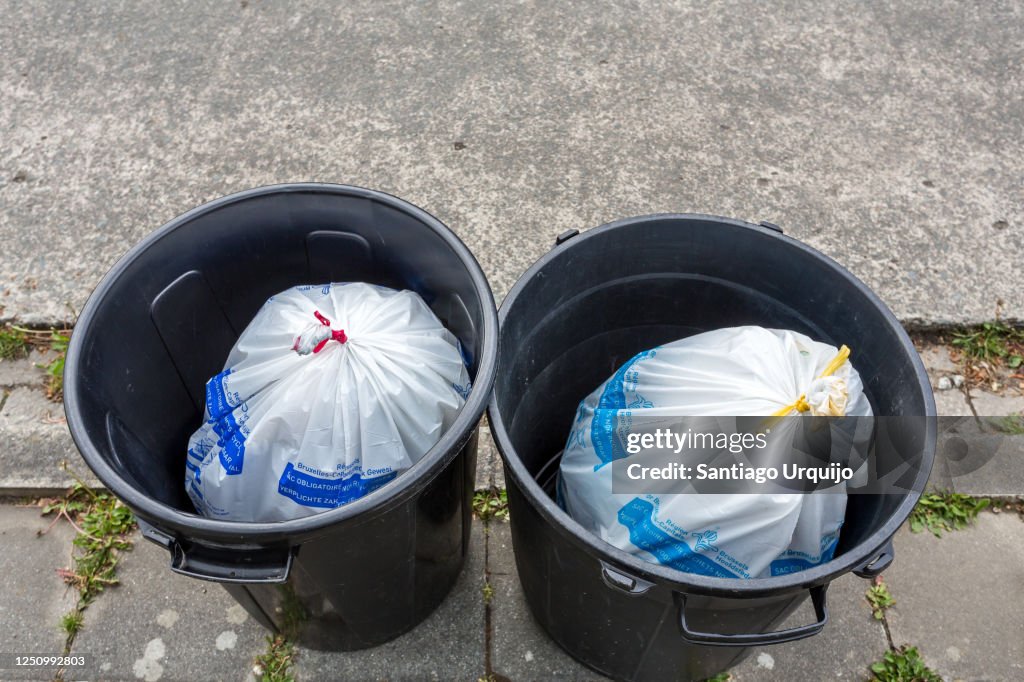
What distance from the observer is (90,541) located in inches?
67.4

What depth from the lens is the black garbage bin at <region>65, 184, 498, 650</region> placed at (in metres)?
1.05

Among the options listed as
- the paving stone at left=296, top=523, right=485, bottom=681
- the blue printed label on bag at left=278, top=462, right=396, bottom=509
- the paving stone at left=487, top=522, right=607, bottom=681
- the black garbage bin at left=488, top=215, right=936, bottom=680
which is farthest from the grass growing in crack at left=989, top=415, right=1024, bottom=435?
the blue printed label on bag at left=278, top=462, right=396, bottom=509

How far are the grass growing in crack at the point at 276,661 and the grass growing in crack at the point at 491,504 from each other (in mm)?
516

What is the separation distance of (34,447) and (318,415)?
1123mm

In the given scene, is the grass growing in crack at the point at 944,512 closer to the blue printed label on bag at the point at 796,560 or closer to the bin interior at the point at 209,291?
the blue printed label on bag at the point at 796,560

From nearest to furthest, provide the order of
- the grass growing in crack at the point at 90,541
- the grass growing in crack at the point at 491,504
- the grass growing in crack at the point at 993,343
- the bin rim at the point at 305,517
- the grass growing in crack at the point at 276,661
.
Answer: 1. the bin rim at the point at 305,517
2. the grass growing in crack at the point at 276,661
3. the grass growing in crack at the point at 90,541
4. the grass growing in crack at the point at 491,504
5. the grass growing in crack at the point at 993,343

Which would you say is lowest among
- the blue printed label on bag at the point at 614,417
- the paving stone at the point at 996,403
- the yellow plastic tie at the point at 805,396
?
the paving stone at the point at 996,403

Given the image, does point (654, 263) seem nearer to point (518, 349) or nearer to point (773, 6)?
point (518, 349)

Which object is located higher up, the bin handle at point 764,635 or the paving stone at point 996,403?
the bin handle at point 764,635

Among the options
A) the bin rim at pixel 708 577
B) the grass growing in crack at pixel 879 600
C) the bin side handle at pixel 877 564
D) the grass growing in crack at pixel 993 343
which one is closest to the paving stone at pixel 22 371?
the bin rim at pixel 708 577

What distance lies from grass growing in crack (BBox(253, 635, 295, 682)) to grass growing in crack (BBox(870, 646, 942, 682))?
128 centimetres

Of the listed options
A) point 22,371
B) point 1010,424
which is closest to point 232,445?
point 22,371

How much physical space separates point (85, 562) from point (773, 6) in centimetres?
311

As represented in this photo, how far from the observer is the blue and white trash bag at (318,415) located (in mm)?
1207
